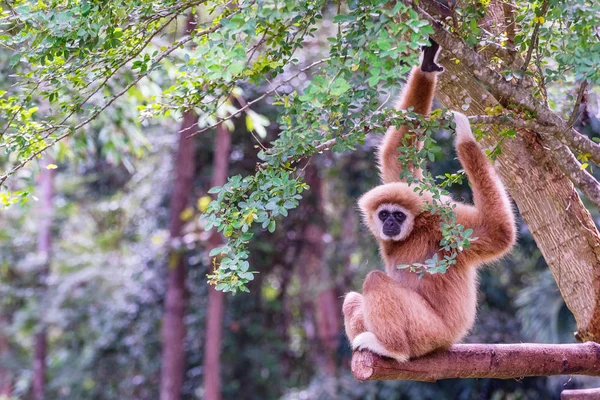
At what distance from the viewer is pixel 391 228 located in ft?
13.6

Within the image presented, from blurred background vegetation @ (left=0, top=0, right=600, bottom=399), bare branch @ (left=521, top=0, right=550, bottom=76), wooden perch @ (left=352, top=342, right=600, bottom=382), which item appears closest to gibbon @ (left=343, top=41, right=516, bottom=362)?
wooden perch @ (left=352, top=342, right=600, bottom=382)

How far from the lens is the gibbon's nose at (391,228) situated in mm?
4141

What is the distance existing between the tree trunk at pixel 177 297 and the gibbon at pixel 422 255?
19.7 ft

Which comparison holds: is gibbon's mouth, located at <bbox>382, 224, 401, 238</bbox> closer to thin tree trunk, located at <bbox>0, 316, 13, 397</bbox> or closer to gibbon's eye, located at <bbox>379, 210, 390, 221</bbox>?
gibbon's eye, located at <bbox>379, 210, 390, 221</bbox>

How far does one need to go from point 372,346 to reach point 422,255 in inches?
26.8

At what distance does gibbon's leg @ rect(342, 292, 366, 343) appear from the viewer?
4.05 meters

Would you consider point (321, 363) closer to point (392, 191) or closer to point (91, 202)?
point (91, 202)

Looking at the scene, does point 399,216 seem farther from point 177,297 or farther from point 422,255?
point 177,297

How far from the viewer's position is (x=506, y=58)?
3367 millimetres

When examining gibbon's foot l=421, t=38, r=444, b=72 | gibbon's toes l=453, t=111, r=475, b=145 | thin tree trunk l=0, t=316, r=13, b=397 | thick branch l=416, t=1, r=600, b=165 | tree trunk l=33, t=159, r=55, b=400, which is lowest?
thin tree trunk l=0, t=316, r=13, b=397

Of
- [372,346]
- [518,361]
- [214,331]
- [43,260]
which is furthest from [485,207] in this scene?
[43,260]

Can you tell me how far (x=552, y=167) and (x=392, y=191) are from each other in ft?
3.37

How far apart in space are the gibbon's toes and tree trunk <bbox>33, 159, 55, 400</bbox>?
10.6 meters

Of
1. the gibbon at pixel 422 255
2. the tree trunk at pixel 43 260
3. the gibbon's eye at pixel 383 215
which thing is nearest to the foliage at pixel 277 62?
the gibbon at pixel 422 255
